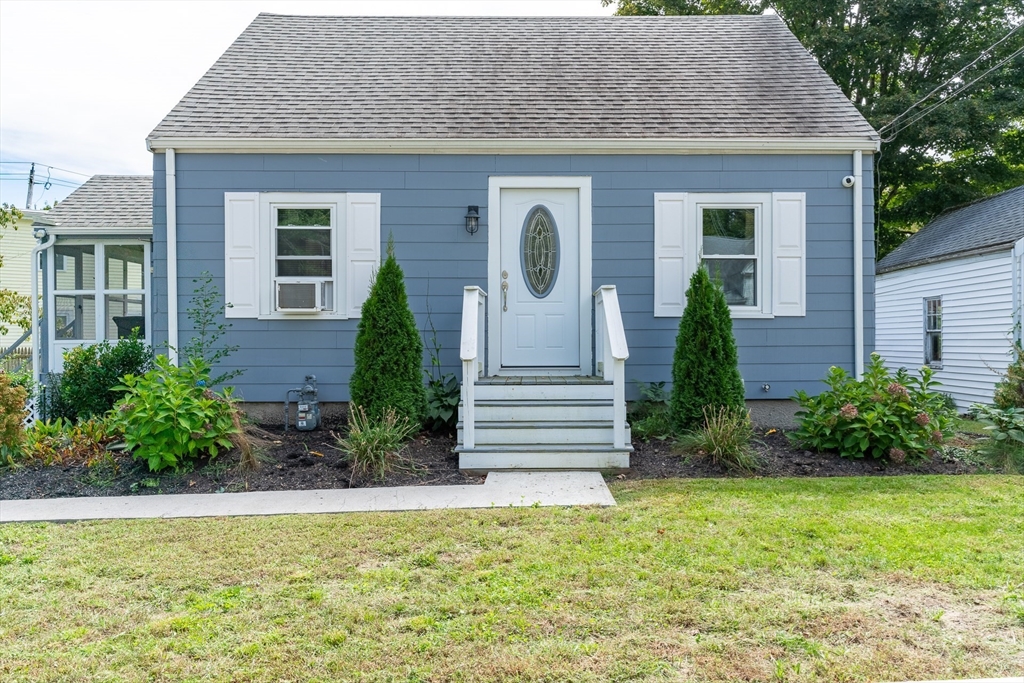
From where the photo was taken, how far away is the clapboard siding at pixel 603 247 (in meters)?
7.19

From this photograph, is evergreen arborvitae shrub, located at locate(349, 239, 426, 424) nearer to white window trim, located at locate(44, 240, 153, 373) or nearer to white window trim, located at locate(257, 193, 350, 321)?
white window trim, located at locate(257, 193, 350, 321)

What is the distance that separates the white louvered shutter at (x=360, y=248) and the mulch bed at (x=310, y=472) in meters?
1.84

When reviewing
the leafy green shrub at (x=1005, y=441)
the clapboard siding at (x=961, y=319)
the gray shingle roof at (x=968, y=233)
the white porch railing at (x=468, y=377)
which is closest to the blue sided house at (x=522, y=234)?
the white porch railing at (x=468, y=377)

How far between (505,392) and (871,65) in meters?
15.5

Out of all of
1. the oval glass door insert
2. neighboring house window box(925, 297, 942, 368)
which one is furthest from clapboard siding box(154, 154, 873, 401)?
neighboring house window box(925, 297, 942, 368)

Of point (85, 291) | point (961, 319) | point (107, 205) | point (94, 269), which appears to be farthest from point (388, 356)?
point (961, 319)

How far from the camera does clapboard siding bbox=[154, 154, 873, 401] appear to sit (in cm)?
719

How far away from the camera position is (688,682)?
225cm

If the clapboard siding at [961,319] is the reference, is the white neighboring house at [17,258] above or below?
above

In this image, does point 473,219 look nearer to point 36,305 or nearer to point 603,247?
point 603,247

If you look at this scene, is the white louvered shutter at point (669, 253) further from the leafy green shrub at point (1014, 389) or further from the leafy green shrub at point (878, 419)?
the leafy green shrub at point (1014, 389)

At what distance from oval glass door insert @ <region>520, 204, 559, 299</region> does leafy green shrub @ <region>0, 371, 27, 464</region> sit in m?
4.71

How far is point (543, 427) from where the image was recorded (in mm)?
5742

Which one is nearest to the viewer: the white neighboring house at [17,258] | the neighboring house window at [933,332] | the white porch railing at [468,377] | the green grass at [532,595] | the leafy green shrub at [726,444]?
the green grass at [532,595]
